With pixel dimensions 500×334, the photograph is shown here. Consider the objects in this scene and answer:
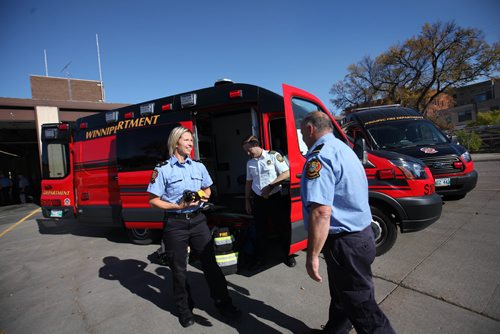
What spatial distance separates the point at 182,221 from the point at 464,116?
65200mm

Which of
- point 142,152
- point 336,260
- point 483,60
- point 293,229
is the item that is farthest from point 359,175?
point 483,60

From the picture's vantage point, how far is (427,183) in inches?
147

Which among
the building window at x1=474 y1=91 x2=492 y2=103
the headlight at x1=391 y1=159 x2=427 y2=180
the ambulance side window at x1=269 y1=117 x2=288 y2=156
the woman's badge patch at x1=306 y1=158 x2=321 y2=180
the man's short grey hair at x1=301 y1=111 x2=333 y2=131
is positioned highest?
the building window at x1=474 y1=91 x2=492 y2=103

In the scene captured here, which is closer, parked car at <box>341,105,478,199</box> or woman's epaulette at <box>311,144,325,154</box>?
woman's epaulette at <box>311,144,325,154</box>

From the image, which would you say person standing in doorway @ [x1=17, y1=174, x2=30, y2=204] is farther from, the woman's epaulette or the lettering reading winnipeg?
the woman's epaulette

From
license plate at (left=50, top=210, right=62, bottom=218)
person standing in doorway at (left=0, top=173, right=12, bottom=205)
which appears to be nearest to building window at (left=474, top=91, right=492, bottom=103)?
license plate at (left=50, top=210, right=62, bottom=218)

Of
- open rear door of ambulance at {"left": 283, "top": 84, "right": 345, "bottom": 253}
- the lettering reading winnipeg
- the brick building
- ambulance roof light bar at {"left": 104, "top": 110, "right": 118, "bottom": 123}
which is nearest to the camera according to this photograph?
open rear door of ambulance at {"left": 283, "top": 84, "right": 345, "bottom": 253}

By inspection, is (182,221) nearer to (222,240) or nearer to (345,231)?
(222,240)

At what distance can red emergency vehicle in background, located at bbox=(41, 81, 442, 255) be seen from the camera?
3611mm

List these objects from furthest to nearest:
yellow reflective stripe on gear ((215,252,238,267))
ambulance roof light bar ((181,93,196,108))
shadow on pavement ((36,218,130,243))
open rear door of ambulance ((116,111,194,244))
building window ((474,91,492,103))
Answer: building window ((474,91,492,103)) → shadow on pavement ((36,218,130,243)) → open rear door of ambulance ((116,111,194,244)) → ambulance roof light bar ((181,93,196,108)) → yellow reflective stripe on gear ((215,252,238,267))

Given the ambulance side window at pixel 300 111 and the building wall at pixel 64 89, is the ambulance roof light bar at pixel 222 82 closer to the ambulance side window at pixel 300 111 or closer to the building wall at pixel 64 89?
the ambulance side window at pixel 300 111

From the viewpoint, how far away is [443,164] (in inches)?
216

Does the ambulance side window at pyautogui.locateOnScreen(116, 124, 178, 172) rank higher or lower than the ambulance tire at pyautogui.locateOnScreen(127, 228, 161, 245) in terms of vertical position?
higher

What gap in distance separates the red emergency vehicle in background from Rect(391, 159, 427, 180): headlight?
0.01 meters
